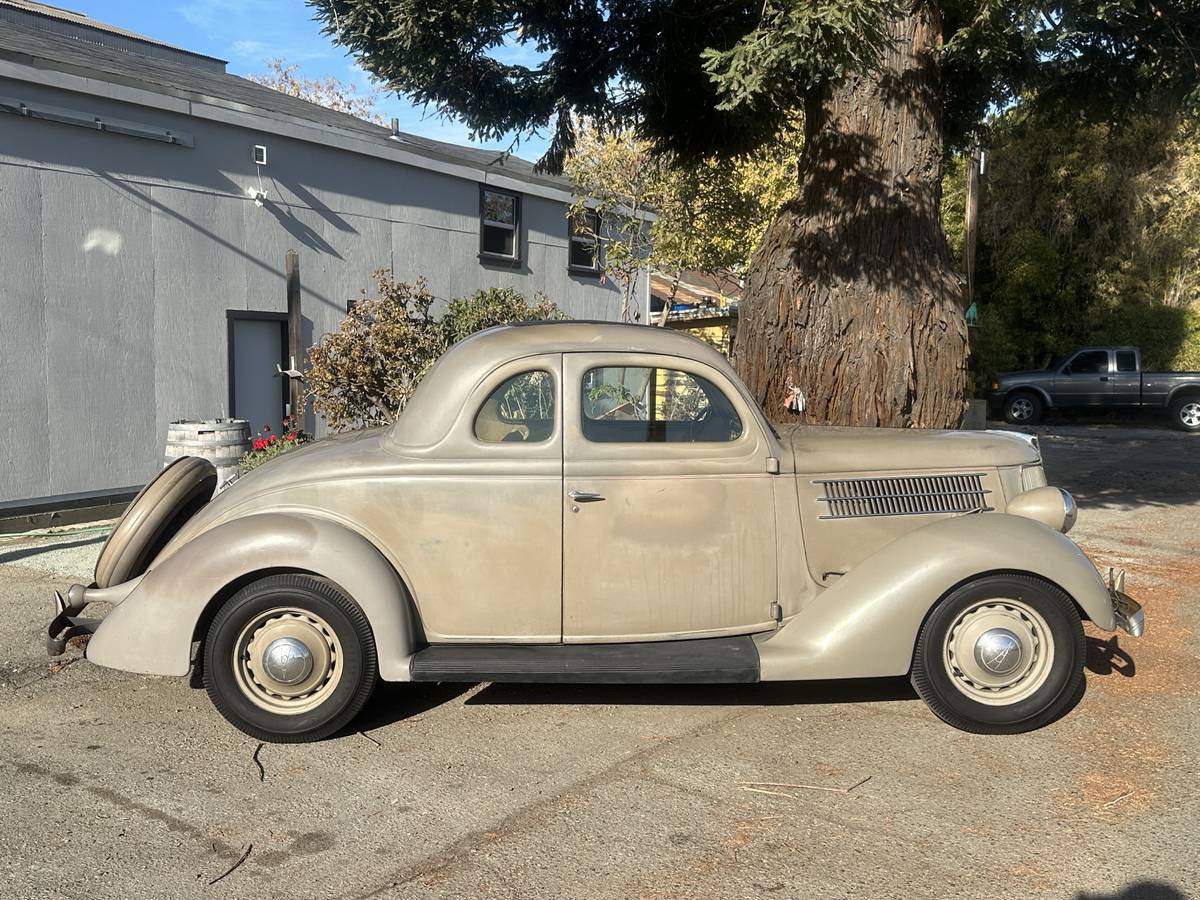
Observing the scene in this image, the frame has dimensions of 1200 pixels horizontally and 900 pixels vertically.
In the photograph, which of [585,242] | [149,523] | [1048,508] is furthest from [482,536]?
[585,242]

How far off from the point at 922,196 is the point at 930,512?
3652 millimetres

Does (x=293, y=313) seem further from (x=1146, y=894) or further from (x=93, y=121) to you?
(x=1146, y=894)

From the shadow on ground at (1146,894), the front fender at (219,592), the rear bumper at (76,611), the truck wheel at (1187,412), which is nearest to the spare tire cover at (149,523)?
the rear bumper at (76,611)

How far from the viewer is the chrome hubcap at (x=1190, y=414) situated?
848 inches

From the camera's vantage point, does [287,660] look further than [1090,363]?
No

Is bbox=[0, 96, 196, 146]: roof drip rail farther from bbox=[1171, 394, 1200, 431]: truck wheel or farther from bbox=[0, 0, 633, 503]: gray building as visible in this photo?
bbox=[1171, 394, 1200, 431]: truck wheel

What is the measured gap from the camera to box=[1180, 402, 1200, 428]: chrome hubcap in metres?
21.5

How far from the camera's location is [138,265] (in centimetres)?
1042

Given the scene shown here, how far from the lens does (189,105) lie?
420 inches

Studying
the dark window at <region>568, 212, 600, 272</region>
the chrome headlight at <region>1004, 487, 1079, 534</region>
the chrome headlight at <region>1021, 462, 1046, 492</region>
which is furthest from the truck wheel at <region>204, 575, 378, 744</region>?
the dark window at <region>568, 212, 600, 272</region>

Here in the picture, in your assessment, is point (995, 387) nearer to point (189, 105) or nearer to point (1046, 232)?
point (1046, 232)

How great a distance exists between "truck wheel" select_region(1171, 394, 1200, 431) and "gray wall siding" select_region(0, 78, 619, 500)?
57.3 ft

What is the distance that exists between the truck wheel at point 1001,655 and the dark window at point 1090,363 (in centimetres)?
2030

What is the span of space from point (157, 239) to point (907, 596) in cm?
907
